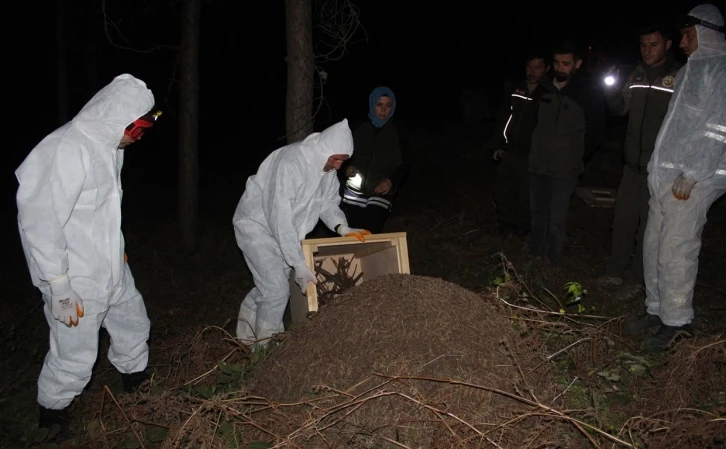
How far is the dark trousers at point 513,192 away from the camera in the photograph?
6680 millimetres

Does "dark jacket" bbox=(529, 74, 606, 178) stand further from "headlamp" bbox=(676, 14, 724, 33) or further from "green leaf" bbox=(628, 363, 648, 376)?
"green leaf" bbox=(628, 363, 648, 376)

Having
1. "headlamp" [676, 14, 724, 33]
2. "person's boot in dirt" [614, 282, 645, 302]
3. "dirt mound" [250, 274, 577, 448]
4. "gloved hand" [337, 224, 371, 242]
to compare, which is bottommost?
"person's boot in dirt" [614, 282, 645, 302]

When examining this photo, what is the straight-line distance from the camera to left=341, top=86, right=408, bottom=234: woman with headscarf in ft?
19.0

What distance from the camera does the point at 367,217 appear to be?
587cm

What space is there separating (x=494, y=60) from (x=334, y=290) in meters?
16.7

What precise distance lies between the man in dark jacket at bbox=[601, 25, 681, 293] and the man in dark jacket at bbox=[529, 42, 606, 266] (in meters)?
0.28

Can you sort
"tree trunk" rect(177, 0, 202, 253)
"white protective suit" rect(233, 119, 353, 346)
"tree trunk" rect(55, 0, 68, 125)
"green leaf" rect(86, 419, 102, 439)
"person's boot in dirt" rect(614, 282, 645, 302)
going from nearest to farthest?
"green leaf" rect(86, 419, 102, 439), "white protective suit" rect(233, 119, 353, 346), "person's boot in dirt" rect(614, 282, 645, 302), "tree trunk" rect(177, 0, 202, 253), "tree trunk" rect(55, 0, 68, 125)

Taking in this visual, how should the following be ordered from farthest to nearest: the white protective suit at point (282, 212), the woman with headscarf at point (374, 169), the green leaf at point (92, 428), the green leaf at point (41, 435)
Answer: the woman with headscarf at point (374, 169), the white protective suit at point (282, 212), the green leaf at point (41, 435), the green leaf at point (92, 428)

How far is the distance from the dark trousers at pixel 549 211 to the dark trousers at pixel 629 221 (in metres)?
0.51

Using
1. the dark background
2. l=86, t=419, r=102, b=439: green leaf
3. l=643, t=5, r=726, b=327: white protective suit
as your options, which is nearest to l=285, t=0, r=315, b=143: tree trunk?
l=643, t=5, r=726, b=327: white protective suit

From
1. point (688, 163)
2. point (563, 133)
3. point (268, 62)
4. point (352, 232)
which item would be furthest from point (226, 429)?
point (268, 62)

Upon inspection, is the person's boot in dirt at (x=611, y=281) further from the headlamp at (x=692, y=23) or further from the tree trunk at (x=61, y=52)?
the tree trunk at (x=61, y=52)

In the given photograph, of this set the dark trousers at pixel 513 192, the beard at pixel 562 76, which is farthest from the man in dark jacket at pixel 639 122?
the dark trousers at pixel 513 192

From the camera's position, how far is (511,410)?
9.84 feet
